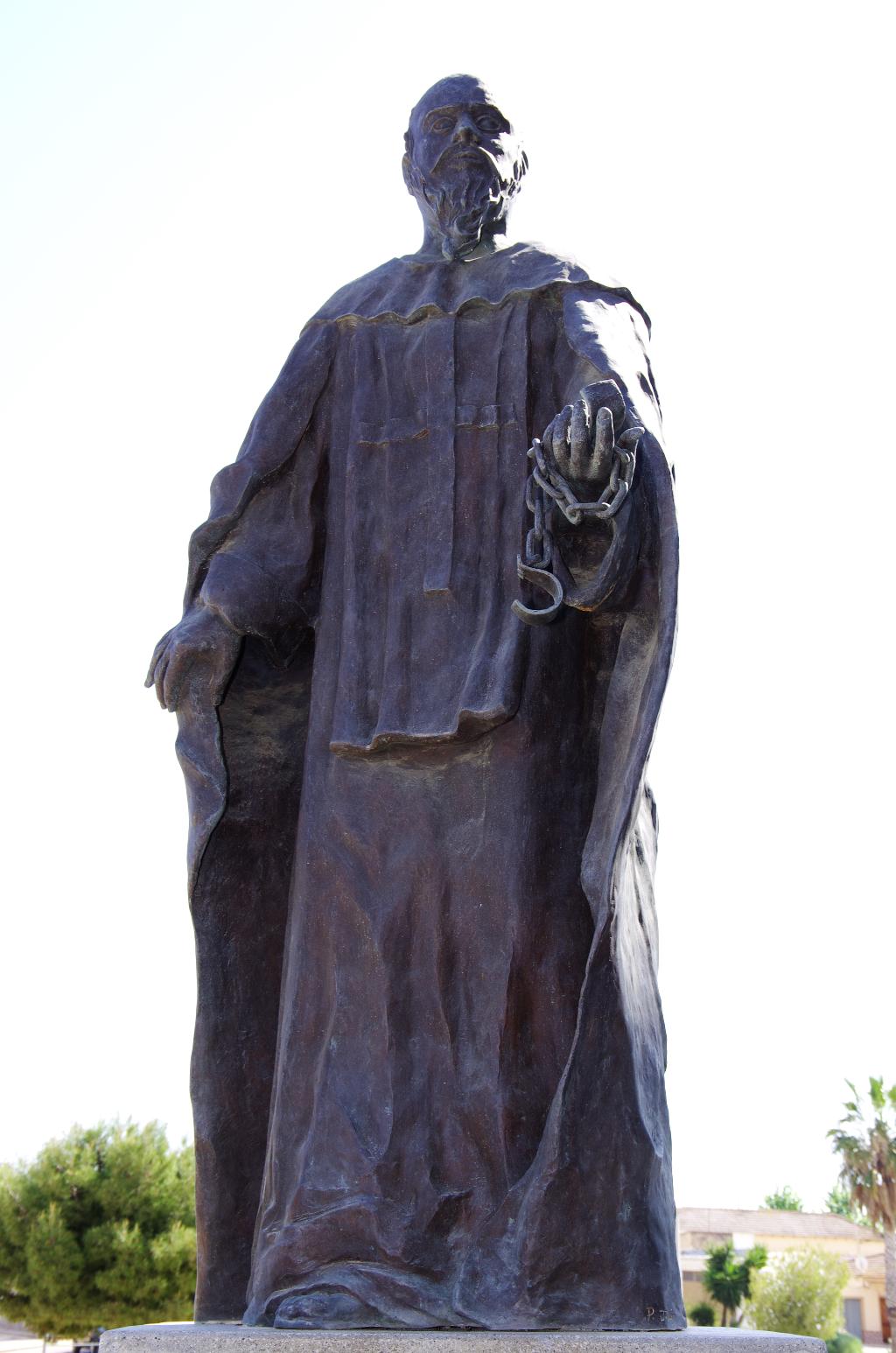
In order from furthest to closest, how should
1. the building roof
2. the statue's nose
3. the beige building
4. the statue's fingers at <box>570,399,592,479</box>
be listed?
the building roof < the beige building < the statue's nose < the statue's fingers at <box>570,399,592,479</box>

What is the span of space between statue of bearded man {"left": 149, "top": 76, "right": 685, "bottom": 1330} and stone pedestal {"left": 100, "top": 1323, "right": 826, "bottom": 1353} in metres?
0.23

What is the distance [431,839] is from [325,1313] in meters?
1.20

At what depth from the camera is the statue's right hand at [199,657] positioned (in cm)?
452

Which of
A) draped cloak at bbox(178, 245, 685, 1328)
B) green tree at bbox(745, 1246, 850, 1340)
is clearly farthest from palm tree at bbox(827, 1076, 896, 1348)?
draped cloak at bbox(178, 245, 685, 1328)

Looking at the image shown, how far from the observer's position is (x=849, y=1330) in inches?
2266

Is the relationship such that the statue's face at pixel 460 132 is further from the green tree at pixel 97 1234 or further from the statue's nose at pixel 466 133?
the green tree at pixel 97 1234

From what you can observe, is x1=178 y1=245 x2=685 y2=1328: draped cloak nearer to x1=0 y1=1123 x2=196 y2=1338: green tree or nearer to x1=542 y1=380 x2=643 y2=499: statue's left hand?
x1=542 y1=380 x2=643 y2=499: statue's left hand

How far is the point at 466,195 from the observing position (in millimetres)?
5035

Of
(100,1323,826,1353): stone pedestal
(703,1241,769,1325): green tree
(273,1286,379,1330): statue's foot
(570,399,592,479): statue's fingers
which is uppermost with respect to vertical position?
(570,399,592,479): statue's fingers

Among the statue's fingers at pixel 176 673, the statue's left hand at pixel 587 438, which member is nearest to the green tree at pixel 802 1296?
the statue's fingers at pixel 176 673

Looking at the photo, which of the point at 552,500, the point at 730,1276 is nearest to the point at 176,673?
the point at 552,500

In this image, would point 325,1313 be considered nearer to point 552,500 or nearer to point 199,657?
point 199,657

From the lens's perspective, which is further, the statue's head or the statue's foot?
the statue's head

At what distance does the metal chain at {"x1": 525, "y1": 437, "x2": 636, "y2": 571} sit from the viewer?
4121 millimetres
